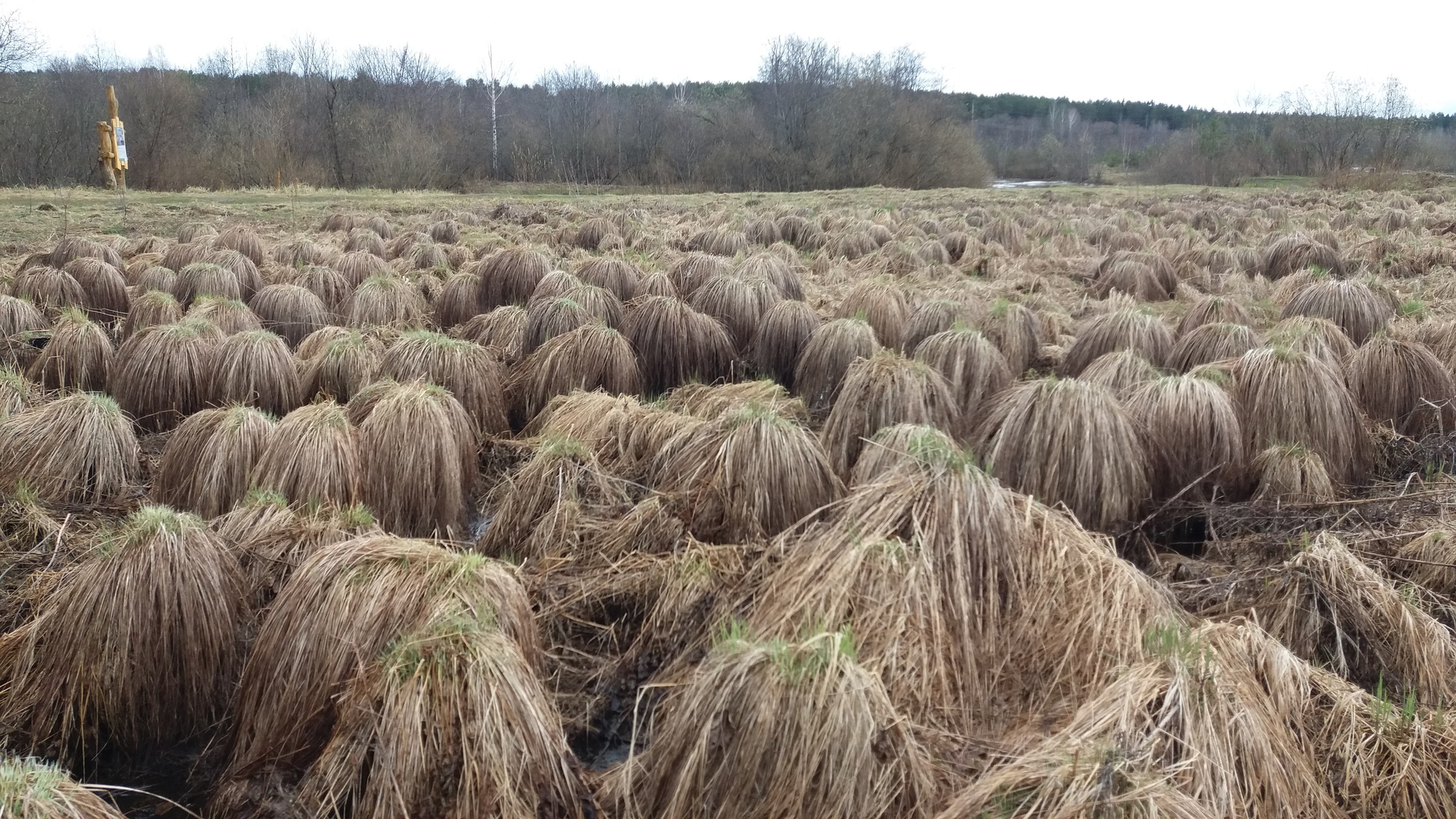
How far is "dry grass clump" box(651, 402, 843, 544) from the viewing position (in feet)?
15.0

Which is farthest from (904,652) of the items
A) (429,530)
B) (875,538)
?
(429,530)

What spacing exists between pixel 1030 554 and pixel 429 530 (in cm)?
333

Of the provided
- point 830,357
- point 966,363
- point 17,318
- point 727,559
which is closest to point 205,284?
point 17,318

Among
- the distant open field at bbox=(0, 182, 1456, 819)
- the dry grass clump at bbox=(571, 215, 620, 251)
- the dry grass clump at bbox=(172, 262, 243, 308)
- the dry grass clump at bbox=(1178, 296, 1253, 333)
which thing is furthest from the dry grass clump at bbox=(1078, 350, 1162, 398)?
the dry grass clump at bbox=(571, 215, 620, 251)

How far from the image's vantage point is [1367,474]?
563 centimetres

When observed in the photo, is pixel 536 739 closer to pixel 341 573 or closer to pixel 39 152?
pixel 341 573

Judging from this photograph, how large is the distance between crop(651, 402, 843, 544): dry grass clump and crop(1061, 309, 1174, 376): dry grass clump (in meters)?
3.56

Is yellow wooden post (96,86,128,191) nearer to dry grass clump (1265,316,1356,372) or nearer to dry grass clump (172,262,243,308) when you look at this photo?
dry grass clump (172,262,243,308)

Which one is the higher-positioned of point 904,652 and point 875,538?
point 875,538

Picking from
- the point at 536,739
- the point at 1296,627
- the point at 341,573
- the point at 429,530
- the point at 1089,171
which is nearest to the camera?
the point at 536,739

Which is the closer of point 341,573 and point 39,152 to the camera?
point 341,573

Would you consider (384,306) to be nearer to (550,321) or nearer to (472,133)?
(550,321)

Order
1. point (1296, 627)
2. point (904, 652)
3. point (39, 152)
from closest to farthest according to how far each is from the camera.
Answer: point (904, 652) → point (1296, 627) → point (39, 152)

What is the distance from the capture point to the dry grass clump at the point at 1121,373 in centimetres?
595
